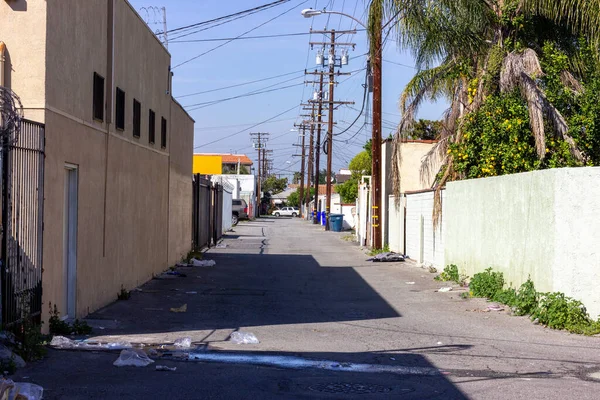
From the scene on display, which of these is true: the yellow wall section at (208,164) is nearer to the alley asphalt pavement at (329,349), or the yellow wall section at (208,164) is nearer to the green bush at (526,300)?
the alley asphalt pavement at (329,349)

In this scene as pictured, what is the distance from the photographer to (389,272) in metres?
22.1

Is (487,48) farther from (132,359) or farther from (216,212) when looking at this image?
(216,212)

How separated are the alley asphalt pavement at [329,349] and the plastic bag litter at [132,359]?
→ 0.13 m

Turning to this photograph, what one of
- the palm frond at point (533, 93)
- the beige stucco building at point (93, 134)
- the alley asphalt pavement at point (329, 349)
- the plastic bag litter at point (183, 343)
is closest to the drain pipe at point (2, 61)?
the beige stucco building at point (93, 134)

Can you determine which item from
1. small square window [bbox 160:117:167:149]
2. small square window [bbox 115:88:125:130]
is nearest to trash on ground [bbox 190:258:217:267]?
small square window [bbox 160:117:167:149]

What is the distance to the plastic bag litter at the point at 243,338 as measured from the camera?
10594mm

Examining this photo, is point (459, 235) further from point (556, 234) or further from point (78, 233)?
point (78, 233)

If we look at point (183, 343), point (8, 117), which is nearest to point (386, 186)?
point (183, 343)

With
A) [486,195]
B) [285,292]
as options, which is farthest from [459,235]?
[285,292]

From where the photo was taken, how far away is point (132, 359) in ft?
29.6

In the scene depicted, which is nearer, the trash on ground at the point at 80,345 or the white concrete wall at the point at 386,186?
the trash on ground at the point at 80,345

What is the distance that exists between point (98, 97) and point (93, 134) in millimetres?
729

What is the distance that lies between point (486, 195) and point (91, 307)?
8412 mm

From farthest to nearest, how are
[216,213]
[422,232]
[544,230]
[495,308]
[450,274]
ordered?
[216,213], [422,232], [450,274], [495,308], [544,230]
